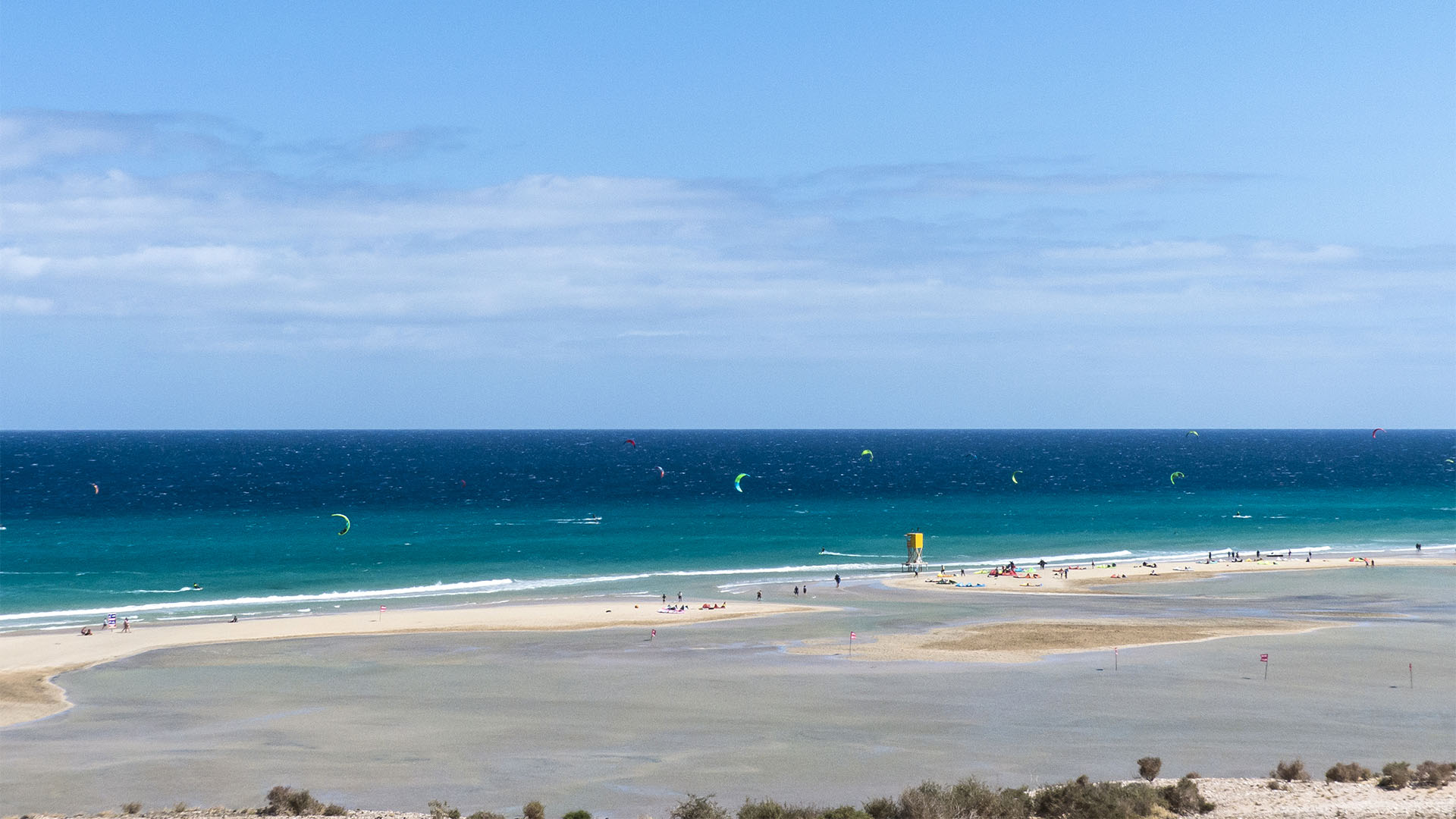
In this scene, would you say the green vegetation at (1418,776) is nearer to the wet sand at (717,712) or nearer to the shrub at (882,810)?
the wet sand at (717,712)

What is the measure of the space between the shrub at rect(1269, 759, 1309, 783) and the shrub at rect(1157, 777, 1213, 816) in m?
3.94

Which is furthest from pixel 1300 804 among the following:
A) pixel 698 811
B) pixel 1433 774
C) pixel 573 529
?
pixel 573 529

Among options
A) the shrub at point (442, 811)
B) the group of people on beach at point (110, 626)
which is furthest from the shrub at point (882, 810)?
the group of people on beach at point (110, 626)

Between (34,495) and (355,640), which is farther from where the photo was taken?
(34,495)

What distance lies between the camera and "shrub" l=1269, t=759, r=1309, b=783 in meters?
24.4

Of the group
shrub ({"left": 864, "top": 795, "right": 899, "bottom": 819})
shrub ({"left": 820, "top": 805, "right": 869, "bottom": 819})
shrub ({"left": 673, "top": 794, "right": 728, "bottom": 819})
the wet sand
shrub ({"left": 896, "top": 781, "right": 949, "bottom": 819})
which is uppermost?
shrub ({"left": 896, "top": 781, "right": 949, "bottom": 819})

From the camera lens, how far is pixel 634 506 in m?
110

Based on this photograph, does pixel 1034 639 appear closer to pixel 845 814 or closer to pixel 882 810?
pixel 882 810

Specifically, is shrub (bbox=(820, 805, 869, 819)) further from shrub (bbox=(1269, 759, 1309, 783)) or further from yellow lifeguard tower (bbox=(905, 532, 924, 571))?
yellow lifeguard tower (bbox=(905, 532, 924, 571))

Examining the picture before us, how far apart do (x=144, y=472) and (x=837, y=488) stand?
9134cm

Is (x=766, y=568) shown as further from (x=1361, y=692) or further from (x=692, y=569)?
(x=1361, y=692)

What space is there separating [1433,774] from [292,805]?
21391 millimetres

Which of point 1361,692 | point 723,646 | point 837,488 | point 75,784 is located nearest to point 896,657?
point 723,646

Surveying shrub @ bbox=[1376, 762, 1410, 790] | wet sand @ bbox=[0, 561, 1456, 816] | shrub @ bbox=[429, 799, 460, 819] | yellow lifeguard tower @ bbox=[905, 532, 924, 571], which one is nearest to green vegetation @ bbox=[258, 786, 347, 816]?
shrub @ bbox=[429, 799, 460, 819]
